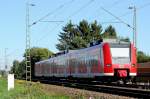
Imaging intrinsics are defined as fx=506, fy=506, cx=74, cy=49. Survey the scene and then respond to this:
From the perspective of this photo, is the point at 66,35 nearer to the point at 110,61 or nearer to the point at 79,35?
the point at 79,35

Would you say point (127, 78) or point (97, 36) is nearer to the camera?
point (127, 78)

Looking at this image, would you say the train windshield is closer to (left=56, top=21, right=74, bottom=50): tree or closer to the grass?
the grass

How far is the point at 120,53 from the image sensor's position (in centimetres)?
3762

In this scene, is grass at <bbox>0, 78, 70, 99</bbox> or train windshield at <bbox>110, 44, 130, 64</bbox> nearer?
grass at <bbox>0, 78, 70, 99</bbox>

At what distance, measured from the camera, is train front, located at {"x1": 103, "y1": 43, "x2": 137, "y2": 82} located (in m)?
37.1

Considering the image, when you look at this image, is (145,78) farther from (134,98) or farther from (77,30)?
(77,30)

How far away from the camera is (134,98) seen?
22703mm

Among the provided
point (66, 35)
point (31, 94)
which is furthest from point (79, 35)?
point (31, 94)

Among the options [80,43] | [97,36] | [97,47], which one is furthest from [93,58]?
[97,36]

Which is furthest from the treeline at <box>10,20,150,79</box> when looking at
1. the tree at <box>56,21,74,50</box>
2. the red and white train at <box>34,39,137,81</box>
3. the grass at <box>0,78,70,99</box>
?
the grass at <box>0,78,70,99</box>

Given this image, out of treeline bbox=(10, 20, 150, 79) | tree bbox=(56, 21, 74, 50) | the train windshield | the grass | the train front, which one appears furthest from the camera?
tree bbox=(56, 21, 74, 50)

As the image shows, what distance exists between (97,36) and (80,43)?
1229cm

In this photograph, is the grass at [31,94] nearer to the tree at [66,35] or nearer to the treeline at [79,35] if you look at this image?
the treeline at [79,35]

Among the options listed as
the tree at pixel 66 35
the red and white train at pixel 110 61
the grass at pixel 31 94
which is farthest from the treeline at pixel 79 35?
the grass at pixel 31 94
